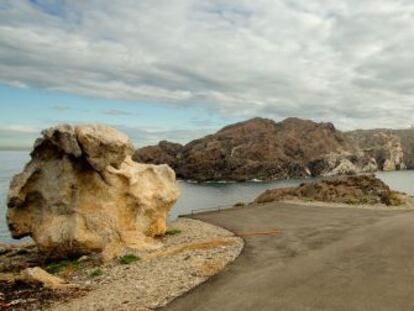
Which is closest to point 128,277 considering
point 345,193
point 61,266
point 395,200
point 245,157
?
point 61,266

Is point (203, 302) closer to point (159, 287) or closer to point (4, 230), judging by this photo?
point (159, 287)

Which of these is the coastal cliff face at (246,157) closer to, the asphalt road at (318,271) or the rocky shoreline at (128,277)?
the asphalt road at (318,271)

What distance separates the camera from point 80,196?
22.9 metres

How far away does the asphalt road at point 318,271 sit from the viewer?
13.8 metres

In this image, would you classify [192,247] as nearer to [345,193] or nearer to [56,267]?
[56,267]

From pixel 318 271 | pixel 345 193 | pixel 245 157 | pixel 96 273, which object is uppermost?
pixel 245 157

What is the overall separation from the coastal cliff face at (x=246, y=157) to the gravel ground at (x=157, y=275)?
404 ft

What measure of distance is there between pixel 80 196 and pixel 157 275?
7014 millimetres

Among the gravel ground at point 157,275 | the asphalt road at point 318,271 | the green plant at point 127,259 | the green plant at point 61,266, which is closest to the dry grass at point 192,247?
the gravel ground at point 157,275

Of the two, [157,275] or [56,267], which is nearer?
[157,275]

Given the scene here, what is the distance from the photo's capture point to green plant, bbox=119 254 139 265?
66.3ft

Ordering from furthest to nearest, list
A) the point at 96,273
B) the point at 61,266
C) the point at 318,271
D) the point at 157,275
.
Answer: the point at 61,266 < the point at 96,273 < the point at 157,275 < the point at 318,271

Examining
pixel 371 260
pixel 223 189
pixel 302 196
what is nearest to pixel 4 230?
pixel 302 196

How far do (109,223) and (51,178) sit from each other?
3.38 metres
